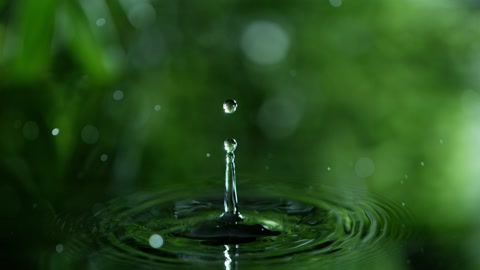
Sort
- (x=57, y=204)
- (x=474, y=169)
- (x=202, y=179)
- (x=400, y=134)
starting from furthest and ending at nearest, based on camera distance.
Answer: (x=400, y=134) → (x=474, y=169) → (x=202, y=179) → (x=57, y=204)

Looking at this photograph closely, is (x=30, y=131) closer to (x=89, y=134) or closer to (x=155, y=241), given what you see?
(x=89, y=134)

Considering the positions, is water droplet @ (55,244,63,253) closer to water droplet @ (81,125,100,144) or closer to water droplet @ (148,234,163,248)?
water droplet @ (148,234,163,248)

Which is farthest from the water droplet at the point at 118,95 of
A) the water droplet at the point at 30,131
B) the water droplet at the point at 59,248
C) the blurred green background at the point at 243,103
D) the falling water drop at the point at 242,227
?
the water droplet at the point at 59,248

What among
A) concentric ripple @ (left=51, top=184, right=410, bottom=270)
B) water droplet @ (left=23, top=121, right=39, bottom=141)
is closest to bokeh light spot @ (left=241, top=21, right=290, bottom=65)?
water droplet @ (left=23, top=121, right=39, bottom=141)

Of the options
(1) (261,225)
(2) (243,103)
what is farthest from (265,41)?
(1) (261,225)

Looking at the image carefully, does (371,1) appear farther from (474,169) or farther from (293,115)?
(474,169)

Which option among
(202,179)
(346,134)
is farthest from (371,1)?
(202,179)

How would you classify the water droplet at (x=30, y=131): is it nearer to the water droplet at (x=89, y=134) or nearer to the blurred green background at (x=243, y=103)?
the blurred green background at (x=243, y=103)
